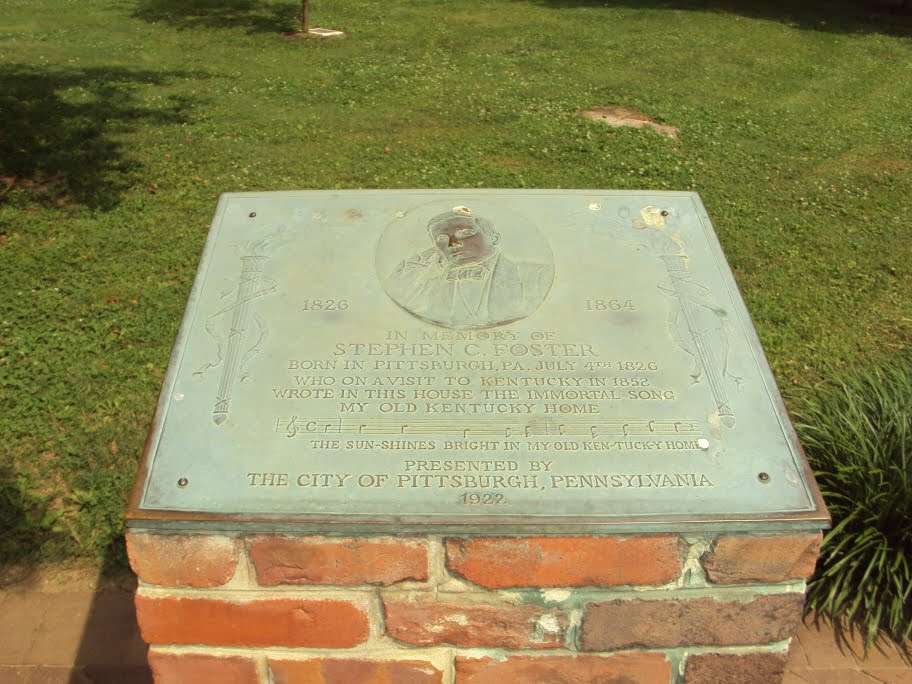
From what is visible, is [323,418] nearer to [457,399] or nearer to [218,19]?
[457,399]

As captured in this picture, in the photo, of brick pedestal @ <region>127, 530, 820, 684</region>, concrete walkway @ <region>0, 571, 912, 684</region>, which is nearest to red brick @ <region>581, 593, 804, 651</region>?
brick pedestal @ <region>127, 530, 820, 684</region>

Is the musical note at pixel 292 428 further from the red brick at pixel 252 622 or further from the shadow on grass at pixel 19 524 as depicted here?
the shadow on grass at pixel 19 524

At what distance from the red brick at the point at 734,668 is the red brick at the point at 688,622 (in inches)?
2.2

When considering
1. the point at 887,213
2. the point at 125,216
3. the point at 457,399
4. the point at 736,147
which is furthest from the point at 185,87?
the point at 457,399

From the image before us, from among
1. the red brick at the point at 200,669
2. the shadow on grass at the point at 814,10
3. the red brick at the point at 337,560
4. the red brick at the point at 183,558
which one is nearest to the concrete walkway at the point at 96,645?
the red brick at the point at 200,669

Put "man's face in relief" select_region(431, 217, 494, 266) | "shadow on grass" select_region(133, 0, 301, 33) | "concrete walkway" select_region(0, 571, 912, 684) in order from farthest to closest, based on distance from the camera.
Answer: "shadow on grass" select_region(133, 0, 301, 33) → "concrete walkway" select_region(0, 571, 912, 684) → "man's face in relief" select_region(431, 217, 494, 266)

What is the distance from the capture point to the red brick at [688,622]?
2.01 m

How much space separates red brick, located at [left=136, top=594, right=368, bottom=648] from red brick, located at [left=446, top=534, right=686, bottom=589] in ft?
1.13

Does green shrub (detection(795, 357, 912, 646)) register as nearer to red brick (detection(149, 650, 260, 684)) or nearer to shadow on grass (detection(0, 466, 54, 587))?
red brick (detection(149, 650, 260, 684))

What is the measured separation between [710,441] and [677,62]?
7.84m

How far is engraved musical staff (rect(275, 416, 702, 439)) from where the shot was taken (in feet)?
6.41

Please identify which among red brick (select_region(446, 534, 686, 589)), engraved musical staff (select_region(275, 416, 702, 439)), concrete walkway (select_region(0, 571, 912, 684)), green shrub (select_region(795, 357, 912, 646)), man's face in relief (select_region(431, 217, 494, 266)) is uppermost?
man's face in relief (select_region(431, 217, 494, 266))

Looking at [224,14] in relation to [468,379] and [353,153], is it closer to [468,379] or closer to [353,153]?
[353,153]

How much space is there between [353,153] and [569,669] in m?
4.61
